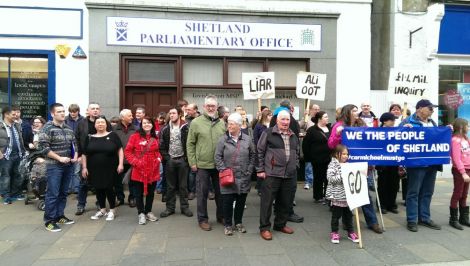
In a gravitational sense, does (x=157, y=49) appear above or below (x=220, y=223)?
above

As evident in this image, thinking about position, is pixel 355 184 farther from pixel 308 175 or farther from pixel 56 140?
pixel 56 140

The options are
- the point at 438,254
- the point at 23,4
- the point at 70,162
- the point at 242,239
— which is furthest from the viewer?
the point at 23,4

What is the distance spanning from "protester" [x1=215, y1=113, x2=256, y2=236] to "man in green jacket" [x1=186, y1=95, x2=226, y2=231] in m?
0.34

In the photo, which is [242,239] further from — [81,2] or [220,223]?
[81,2]

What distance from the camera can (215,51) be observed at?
10.2 metres

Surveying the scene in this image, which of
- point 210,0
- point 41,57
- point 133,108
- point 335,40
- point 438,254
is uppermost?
point 210,0

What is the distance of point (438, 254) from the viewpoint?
502cm

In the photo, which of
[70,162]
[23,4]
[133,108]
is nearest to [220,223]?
[70,162]

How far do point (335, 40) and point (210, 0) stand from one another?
3718 millimetres

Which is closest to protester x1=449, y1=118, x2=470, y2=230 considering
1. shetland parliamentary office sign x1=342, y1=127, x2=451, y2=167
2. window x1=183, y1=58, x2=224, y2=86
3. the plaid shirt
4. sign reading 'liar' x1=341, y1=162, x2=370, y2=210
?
shetland parliamentary office sign x1=342, y1=127, x2=451, y2=167

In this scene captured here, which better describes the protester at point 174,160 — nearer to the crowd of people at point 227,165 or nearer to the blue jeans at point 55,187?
the crowd of people at point 227,165

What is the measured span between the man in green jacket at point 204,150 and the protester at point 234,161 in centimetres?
34

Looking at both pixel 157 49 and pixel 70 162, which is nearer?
pixel 70 162

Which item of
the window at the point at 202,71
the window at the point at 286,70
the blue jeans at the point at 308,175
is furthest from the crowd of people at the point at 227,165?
the window at the point at 286,70
